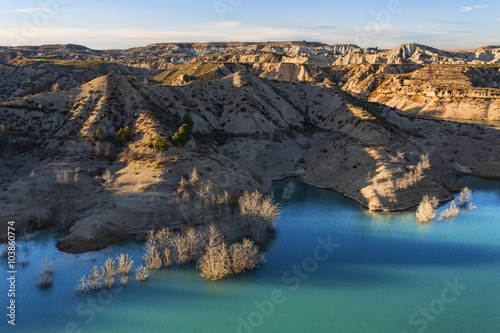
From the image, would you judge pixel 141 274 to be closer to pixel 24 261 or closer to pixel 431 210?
pixel 24 261

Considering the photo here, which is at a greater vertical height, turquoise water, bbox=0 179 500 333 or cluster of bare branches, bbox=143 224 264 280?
cluster of bare branches, bbox=143 224 264 280

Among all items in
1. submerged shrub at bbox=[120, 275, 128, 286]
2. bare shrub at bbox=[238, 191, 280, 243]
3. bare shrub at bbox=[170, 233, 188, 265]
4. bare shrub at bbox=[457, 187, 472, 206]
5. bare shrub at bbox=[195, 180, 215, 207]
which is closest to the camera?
submerged shrub at bbox=[120, 275, 128, 286]

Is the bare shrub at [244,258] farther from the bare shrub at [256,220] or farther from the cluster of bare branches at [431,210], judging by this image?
the cluster of bare branches at [431,210]

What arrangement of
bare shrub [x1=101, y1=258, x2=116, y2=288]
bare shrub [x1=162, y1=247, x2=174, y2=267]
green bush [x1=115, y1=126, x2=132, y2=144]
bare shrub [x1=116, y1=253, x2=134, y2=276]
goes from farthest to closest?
green bush [x1=115, y1=126, x2=132, y2=144] < bare shrub [x1=162, y1=247, x2=174, y2=267] < bare shrub [x1=116, y1=253, x2=134, y2=276] < bare shrub [x1=101, y1=258, x2=116, y2=288]

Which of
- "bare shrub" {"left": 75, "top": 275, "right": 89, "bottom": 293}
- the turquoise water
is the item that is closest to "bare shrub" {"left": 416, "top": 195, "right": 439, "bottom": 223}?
the turquoise water

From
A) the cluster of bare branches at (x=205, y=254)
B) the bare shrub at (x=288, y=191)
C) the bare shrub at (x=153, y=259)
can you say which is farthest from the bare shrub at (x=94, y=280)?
the bare shrub at (x=288, y=191)

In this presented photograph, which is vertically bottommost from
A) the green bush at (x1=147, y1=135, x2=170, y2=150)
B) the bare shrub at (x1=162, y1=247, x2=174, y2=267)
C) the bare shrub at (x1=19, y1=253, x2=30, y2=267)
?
the bare shrub at (x1=19, y1=253, x2=30, y2=267)

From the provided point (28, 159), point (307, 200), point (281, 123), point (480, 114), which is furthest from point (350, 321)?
point (480, 114)

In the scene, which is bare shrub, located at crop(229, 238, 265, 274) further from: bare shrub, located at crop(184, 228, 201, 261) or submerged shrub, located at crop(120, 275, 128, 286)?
submerged shrub, located at crop(120, 275, 128, 286)

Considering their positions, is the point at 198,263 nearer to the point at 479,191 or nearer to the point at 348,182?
the point at 348,182
